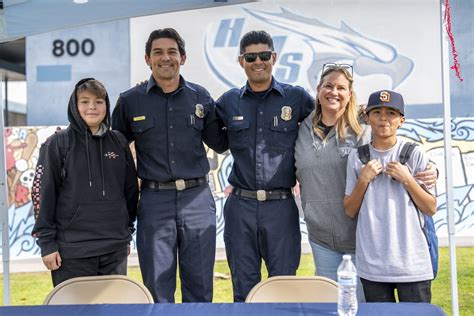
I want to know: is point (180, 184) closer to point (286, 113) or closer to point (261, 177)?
point (261, 177)

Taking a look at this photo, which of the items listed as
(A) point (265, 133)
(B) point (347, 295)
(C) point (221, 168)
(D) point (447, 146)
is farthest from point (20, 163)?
(B) point (347, 295)

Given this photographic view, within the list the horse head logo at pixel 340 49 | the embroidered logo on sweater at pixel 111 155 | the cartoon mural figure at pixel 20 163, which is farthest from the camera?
the cartoon mural figure at pixel 20 163

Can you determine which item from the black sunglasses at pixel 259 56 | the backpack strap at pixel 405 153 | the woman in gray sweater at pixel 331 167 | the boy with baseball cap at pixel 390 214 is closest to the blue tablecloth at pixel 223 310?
the boy with baseball cap at pixel 390 214

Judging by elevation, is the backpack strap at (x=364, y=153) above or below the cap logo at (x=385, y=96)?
below

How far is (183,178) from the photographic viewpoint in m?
2.98

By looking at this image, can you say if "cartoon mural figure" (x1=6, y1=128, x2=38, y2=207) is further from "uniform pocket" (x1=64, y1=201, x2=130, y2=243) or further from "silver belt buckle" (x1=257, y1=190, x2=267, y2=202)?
"silver belt buckle" (x1=257, y1=190, x2=267, y2=202)

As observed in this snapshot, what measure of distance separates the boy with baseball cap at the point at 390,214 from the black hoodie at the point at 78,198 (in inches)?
51.5

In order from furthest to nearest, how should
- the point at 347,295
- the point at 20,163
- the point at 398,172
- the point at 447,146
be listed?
the point at 20,163 < the point at 447,146 < the point at 398,172 < the point at 347,295

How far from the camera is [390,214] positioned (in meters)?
2.39

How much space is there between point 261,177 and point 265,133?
262 millimetres

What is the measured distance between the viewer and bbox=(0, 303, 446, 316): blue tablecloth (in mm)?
1817

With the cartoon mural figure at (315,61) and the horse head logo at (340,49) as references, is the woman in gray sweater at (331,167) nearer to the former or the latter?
the cartoon mural figure at (315,61)

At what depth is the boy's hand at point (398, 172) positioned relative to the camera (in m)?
2.33

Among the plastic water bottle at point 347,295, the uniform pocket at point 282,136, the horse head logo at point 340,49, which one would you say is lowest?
the plastic water bottle at point 347,295
